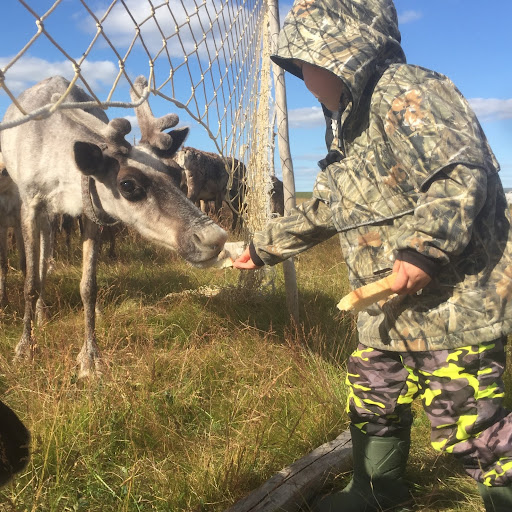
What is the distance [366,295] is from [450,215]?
0.40m

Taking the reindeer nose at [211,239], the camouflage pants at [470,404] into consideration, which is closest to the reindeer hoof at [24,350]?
the reindeer nose at [211,239]

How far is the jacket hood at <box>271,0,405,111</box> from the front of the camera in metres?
2.00

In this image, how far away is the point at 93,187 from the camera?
12.5 feet

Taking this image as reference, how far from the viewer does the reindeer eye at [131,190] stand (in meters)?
3.54

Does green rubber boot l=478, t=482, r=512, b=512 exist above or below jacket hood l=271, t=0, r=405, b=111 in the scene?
below

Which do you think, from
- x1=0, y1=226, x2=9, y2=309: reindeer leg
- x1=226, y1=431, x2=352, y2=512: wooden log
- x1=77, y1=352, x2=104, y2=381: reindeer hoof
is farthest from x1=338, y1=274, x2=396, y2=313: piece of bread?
x1=0, y1=226, x2=9, y2=309: reindeer leg

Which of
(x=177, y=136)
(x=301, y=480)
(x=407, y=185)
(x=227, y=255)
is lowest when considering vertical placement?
(x=301, y=480)

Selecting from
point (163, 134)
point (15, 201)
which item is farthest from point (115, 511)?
point (15, 201)

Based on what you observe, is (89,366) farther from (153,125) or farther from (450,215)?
A: (450,215)

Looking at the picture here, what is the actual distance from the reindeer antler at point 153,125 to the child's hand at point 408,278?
2392 millimetres

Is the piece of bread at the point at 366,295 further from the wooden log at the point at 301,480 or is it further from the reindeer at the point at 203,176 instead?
the reindeer at the point at 203,176

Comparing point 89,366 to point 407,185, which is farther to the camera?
point 89,366

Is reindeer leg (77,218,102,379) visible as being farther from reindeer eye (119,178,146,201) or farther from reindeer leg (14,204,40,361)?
Answer: reindeer eye (119,178,146,201)

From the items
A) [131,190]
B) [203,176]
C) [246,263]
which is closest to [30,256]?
[131,190]
